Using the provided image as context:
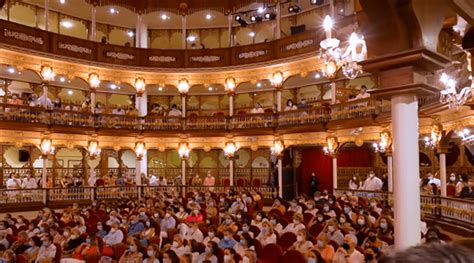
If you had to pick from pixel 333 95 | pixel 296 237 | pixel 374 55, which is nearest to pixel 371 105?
pixel 333 95

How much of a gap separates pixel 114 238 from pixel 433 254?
12.9 m

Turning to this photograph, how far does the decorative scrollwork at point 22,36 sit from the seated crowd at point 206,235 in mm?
10512

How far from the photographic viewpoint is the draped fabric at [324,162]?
90.7 feet

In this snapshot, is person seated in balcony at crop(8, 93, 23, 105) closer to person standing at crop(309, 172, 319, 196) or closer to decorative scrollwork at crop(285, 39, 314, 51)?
decorative scrollwork at crop(285, 39, 314, 51)

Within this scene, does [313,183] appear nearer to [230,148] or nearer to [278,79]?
A: [230,148]

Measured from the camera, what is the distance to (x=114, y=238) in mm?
13164

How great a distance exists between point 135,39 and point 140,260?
23.9 meters

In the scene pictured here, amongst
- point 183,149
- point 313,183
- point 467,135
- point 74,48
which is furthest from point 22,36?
point 467,135

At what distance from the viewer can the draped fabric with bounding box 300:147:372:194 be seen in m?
27.6

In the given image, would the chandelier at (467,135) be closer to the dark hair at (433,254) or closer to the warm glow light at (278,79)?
the warm glow light at (278,79)

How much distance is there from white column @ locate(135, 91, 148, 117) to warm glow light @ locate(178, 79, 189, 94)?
2.47 metres

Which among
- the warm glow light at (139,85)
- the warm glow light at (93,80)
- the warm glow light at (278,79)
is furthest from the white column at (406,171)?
the warm glow light at (139,85)

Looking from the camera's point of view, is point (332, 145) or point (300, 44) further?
point (300, 44)

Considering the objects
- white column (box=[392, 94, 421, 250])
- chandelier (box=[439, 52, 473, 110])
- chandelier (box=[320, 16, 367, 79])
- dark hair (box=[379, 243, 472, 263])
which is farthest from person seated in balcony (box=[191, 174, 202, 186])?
dark hair (box=[379, 243, 472, 263])
